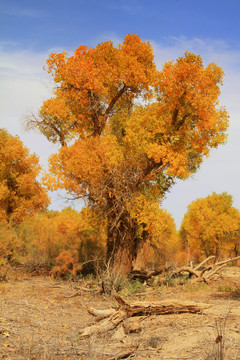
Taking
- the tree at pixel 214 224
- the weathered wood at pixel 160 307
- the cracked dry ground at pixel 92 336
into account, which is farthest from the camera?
the tree at pixel 214 224

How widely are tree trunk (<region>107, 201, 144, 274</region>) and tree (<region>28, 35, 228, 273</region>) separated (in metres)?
0.05

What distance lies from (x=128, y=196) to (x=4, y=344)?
9.50 meters

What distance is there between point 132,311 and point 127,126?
9884mm

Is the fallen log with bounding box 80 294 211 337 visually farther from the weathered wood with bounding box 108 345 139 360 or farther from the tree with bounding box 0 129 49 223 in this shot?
the tree with bounding box 0 129 49 223

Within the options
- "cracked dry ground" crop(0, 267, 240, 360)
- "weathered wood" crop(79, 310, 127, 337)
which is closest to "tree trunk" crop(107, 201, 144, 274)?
"cracked dry ground" crop(0, 267, 240, 360)

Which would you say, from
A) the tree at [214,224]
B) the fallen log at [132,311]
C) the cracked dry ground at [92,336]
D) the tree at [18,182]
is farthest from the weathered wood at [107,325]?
the tree at [214,224]

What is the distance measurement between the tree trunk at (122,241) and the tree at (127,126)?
1.8 inches

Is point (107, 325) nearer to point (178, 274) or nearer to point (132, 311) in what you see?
point (132, 311)

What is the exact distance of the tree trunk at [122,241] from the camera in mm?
16047

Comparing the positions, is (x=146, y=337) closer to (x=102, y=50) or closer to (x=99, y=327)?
(x=99, y=327)

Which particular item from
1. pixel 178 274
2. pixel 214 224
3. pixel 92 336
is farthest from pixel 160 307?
pixel 214 224

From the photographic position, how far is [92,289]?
13.1 metres

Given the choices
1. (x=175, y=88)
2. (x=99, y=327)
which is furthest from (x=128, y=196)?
(x=99, y=327)

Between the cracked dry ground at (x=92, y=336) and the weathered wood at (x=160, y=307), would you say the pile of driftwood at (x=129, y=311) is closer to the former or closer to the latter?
the weathered wood at (x=160, y=307)
